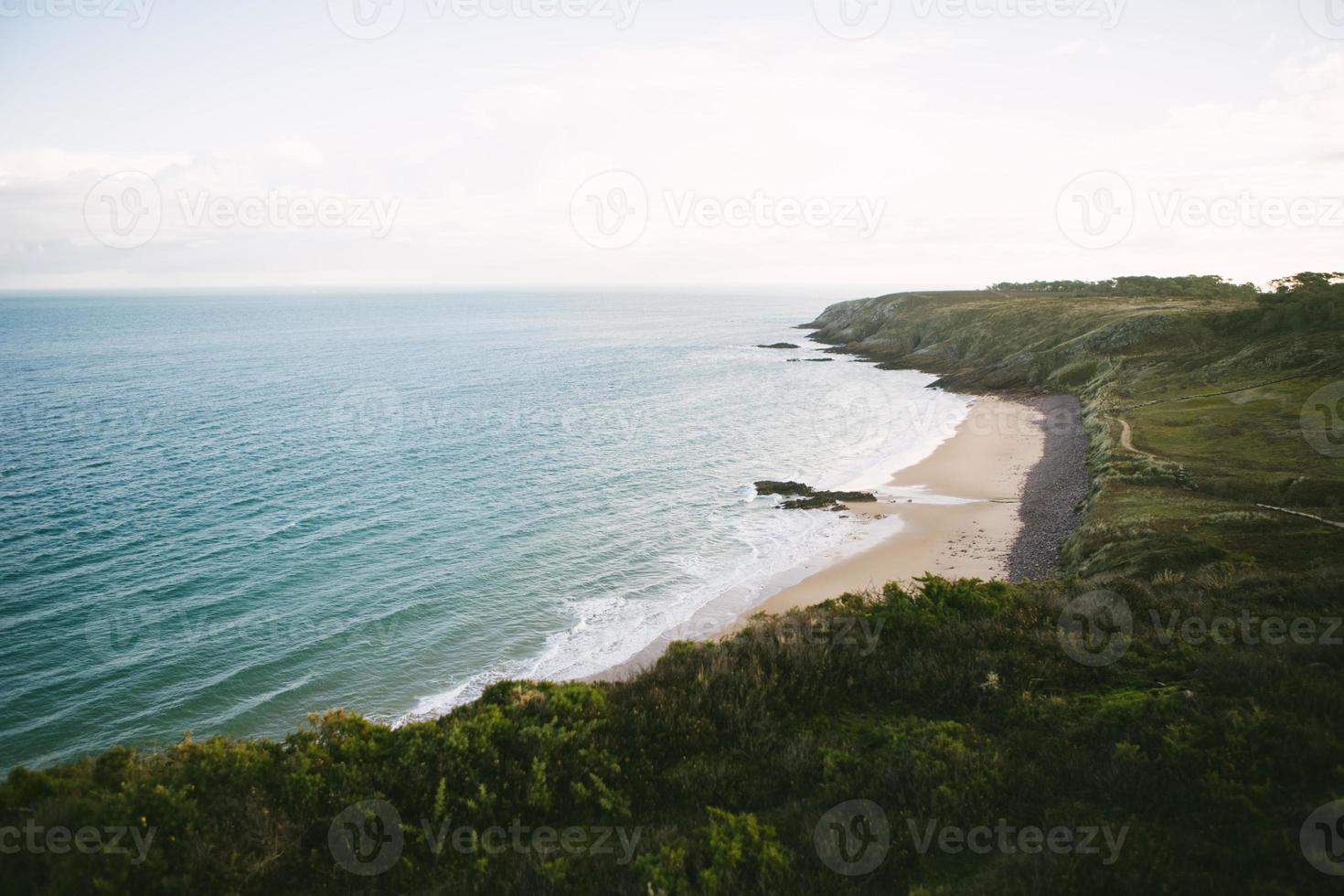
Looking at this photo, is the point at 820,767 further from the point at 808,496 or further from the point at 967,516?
the point at 808,496

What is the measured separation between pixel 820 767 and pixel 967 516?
89.5 feet

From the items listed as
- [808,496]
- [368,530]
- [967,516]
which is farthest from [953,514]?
[368,530]

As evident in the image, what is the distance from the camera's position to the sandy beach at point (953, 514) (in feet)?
83.0

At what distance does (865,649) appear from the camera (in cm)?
1073

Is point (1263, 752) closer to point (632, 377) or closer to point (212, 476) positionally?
point (212, 476)

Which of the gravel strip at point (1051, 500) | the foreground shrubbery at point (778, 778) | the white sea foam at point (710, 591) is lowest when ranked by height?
the white sea foam at point (710, 591)

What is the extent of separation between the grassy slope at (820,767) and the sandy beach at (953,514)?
22.8ft

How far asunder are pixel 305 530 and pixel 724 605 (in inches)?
792

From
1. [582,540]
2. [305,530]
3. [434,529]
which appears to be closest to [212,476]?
[305,530]

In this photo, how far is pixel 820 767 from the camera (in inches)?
316

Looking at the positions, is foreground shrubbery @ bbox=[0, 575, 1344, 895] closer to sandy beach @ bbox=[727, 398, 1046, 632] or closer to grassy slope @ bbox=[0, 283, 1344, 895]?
grassy slope @ bbox=[0, 283, 1344, 895]

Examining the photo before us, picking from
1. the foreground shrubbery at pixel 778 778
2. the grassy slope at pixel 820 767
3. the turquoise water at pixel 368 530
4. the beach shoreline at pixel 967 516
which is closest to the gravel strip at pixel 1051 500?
the beach shoreline at pixel 967 516

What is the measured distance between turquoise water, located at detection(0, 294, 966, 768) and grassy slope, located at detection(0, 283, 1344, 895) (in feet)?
35.7

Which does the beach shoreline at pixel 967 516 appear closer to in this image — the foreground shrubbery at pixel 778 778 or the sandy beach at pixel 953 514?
the sandy beach at pixel 953 514
